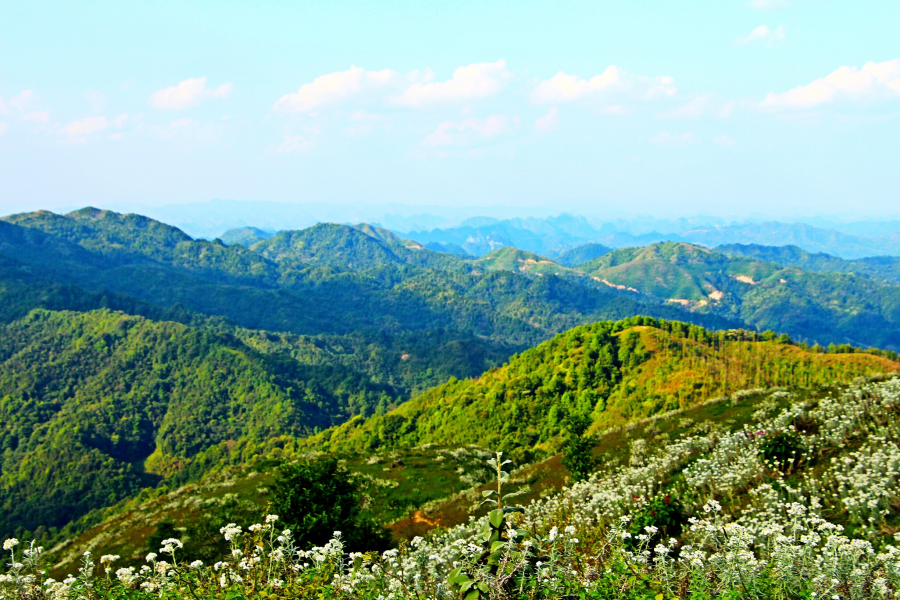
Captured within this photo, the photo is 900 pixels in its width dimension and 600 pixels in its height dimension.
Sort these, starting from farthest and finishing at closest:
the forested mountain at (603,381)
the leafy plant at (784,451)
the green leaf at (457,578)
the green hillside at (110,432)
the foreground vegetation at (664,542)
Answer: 1. the green hillside at (110,432)
2. the forested mountain at (603,381)
3. the leafy plant at (784,451)
4. the foreground vegetation at (664,542)
5. the green leaf at (457,578)

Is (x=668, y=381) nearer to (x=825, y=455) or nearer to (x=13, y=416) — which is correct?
(x=825, y=455)

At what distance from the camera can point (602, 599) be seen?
702 cm

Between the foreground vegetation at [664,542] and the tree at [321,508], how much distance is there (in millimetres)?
949

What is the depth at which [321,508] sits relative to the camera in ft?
74.2

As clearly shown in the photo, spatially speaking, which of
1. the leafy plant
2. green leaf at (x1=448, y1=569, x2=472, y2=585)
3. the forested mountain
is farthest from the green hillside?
green leaf at (x1=448, y1=569, x2=472, y2=585)

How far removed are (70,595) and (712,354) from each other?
7839cm

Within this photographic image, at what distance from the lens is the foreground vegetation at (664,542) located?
766cm

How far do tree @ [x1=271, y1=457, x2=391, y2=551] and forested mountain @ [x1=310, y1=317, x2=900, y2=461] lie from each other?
1105 inches

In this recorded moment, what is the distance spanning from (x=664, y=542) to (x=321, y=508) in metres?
13.8

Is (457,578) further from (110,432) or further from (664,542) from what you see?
(110,432)

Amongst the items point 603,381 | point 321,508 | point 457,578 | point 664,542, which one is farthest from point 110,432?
point 457,578

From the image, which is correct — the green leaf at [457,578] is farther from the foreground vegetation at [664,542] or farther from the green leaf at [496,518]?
the green leaf at [496,518]

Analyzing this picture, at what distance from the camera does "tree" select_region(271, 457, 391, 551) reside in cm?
2138

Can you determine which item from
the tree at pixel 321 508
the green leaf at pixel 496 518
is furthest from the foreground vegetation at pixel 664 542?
the tree at pixel 321 508
